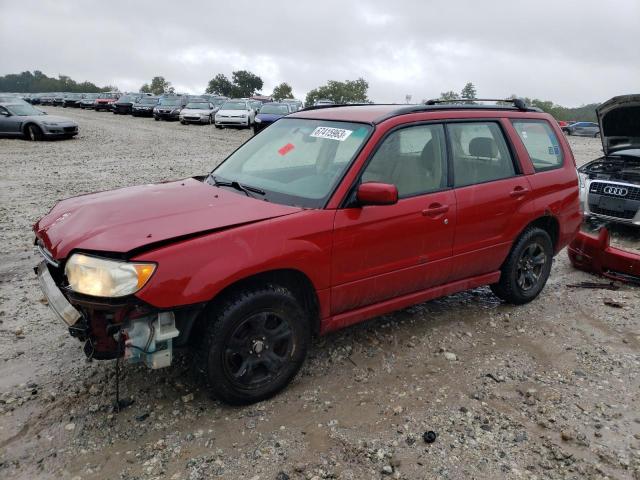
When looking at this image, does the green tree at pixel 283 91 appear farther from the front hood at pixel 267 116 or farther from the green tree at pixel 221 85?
the front hood at pixel 267 116

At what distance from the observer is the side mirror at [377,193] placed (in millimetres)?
3121

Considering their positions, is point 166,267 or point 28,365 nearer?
point 166,267

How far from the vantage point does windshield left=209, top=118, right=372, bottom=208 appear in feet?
11.1

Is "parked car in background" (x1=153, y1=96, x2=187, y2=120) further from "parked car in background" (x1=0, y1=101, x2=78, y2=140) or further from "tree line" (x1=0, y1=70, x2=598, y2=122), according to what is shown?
"tree line" (x1=0, y1=70, x2=598, y2=122)

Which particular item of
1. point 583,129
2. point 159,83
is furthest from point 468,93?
point 159,83

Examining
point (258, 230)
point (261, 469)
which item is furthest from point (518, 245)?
point (261, 469)

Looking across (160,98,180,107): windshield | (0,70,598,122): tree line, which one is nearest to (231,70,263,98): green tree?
(0,70,598,122): tree line

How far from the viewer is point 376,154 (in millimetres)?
3465

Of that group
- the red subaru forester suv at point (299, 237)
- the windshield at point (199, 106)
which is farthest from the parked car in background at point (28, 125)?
the red subaru forester suv at point (299, 237)

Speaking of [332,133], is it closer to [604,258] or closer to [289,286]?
[289,286]

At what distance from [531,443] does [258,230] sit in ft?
6.46

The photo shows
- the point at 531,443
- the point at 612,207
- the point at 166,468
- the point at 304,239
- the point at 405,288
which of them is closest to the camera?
the point at 166,468

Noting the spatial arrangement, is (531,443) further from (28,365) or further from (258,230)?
(28,365)

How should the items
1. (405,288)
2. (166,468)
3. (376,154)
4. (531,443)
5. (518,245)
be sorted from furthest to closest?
(518,245) < (405,288) < (376,154) < (531,443) < (166,468)
